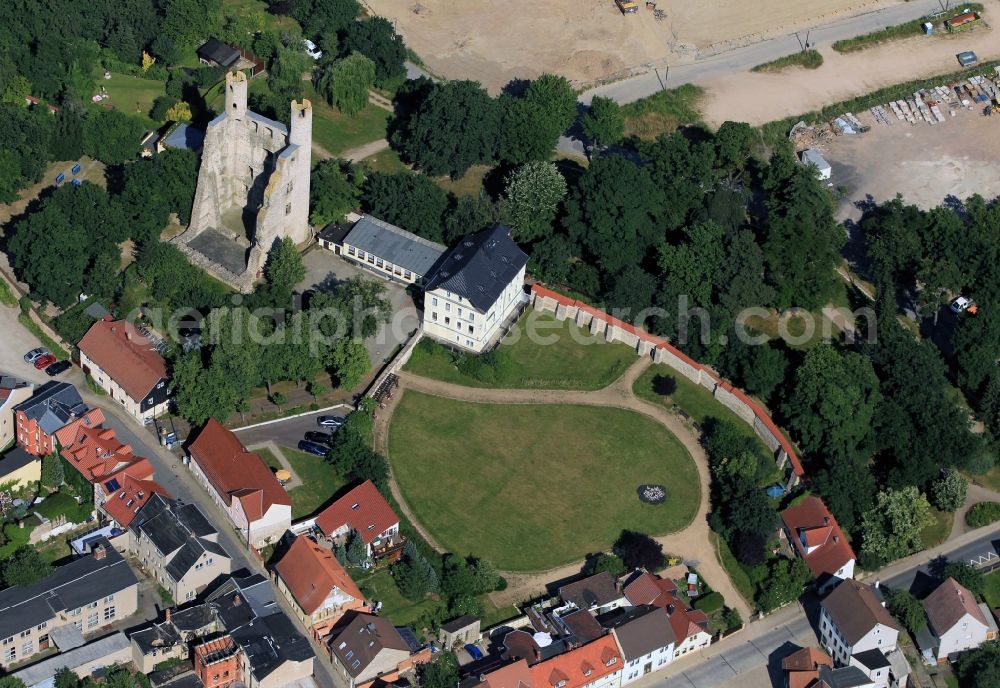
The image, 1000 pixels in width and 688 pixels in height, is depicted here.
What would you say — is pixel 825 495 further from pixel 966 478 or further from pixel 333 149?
pixel 333 149

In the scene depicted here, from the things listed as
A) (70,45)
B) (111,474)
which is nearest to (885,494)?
(111,474)

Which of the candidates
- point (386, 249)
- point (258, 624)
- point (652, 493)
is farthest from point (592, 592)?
point (386, 249)

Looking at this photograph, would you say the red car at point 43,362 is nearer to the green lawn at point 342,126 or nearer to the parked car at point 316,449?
the parked car at point 316,449

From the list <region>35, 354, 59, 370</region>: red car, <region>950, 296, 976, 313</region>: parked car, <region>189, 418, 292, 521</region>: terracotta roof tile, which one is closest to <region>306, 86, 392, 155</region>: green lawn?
<region>35, 354, 59, 370</region>: red car

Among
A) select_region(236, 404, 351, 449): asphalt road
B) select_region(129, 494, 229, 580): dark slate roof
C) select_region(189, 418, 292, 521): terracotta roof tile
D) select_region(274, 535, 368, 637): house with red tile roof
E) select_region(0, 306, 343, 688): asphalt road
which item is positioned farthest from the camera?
select_region(236, 404, 351, 449): asphalt road

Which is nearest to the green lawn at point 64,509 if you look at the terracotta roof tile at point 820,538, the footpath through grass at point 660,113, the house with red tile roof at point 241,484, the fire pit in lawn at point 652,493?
the house with red tile roof at point 241,484

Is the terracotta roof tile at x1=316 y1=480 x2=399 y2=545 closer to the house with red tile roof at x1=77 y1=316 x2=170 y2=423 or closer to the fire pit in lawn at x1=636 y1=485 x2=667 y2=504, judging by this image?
the house with red tile roof at x1=77 y1=316 x2=170 y2=423
